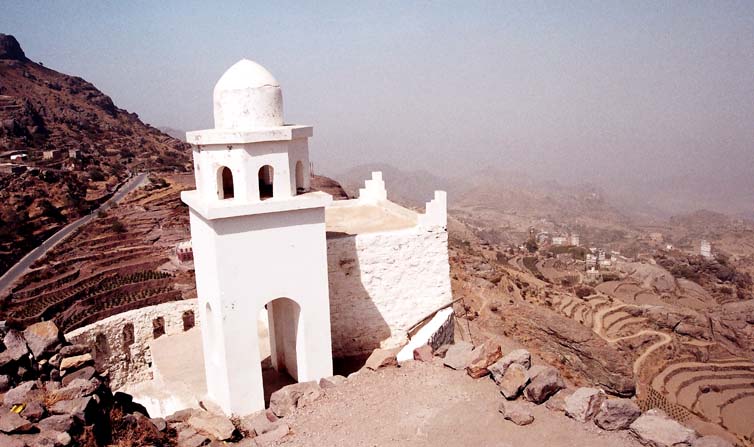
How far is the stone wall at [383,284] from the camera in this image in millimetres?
12375

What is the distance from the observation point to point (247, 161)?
393 inches

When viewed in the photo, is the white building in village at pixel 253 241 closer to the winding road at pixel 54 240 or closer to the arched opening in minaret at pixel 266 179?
the arched opening in minaret at pixel 266 179

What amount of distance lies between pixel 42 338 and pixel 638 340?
79.2 feet

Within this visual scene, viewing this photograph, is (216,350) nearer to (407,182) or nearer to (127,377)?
(127,377)

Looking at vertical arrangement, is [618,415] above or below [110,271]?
above

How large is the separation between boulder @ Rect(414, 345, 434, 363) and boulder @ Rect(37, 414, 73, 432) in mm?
5955

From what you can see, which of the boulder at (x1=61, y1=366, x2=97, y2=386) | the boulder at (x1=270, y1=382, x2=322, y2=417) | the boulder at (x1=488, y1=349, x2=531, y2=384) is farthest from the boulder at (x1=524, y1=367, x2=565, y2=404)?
the boulder at (x1=61, y1=366, x2=97, y2=386)

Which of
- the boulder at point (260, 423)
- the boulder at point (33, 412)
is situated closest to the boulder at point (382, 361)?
the boulder at point (260, 423)

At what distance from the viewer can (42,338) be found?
9.12 meters

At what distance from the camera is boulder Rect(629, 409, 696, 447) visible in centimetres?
729

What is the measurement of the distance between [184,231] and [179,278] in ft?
26.4

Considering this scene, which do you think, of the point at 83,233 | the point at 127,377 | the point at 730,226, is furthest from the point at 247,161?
the point at 730,226

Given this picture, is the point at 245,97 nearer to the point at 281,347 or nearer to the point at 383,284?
the point at 383,284

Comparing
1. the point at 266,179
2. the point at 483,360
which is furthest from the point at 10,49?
the point at 483,360
